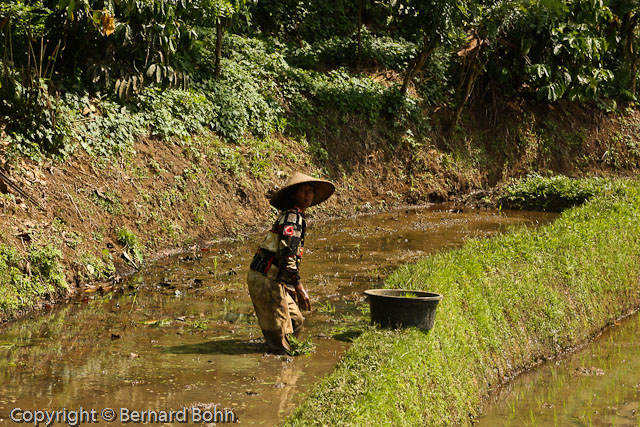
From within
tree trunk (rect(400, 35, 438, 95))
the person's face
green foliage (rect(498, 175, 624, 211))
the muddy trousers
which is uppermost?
tree trunk (rect(400, 35, 438, 95))

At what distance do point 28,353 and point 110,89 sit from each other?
7.04 metres

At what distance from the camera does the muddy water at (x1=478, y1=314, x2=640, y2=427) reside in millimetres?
5949

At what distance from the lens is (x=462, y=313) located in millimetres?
6766

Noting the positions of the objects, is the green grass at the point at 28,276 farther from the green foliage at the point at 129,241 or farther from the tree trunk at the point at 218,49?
the tree trunk at the point at 218,49

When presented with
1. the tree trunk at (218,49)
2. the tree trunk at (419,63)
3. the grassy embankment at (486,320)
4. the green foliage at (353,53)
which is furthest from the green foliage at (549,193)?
the tree trunk at (218,49)

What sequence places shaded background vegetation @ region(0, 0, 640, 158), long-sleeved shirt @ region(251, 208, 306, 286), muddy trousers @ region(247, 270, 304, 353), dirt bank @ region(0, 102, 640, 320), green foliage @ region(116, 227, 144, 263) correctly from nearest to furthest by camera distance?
long-sleeved shirt @ region(251, 208, 306, 286) < muddy trousers @ region(247, 270, 304, 353) < dirt bank @ region(0, 102, 640, 320) < green foliage @ region(116, 227, 144, 263) < shaded background vegetation @ region(0, 0, 640, 158)

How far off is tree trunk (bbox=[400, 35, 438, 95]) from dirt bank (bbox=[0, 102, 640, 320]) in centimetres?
141

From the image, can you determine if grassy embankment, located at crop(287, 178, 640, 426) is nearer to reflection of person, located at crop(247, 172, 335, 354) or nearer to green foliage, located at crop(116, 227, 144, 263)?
reflection of person, located at crop(247, 172, 335, 354)

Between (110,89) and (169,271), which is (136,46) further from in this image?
(169,271)

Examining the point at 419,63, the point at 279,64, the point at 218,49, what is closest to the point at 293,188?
the point at 218,49

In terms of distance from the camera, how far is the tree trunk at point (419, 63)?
18.1 meters

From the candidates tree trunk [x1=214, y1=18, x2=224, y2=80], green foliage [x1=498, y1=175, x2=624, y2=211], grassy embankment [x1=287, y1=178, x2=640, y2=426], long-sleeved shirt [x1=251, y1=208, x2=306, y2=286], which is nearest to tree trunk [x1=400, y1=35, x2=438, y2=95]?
green foliage [x1=498, y1=175, x2=624, y2=211]

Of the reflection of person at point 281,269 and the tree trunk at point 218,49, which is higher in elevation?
the tree trunk at point 218,49

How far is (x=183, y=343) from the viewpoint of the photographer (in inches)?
264
